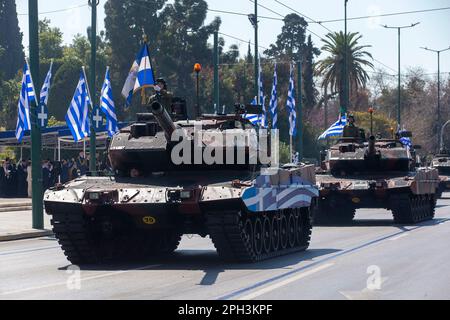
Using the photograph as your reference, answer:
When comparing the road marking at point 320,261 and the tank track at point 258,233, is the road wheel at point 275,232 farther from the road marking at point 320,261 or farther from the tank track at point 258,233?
the road marking at point 320,261

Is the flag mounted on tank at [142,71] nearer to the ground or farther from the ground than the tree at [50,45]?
nearer to the ground

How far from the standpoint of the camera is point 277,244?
733 inches

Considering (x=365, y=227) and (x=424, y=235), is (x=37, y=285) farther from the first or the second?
(x=365, y=227)

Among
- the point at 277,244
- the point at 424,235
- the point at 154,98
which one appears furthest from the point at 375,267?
the point at 424,235

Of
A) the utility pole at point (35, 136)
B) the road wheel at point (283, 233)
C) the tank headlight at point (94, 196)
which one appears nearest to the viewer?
the tank headlight at point (94, 196)

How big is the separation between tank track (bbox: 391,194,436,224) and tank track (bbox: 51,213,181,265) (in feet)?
33.2

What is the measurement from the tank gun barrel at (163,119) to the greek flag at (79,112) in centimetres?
1595

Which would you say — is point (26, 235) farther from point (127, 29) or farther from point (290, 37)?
point (290, 37)

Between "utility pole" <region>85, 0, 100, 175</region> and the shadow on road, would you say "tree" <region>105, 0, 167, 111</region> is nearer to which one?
"utility pole" <region>85, 0, 100, 175</region>

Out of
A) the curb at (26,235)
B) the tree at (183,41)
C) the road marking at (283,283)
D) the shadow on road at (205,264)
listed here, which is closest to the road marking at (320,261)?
the road marking at (283,283)

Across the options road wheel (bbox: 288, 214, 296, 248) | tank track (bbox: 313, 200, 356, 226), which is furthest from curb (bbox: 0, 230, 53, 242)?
tank track (bbox: 313, 200, 356, 226)

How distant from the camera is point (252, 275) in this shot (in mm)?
14750

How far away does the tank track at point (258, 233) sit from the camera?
52.5 ft
